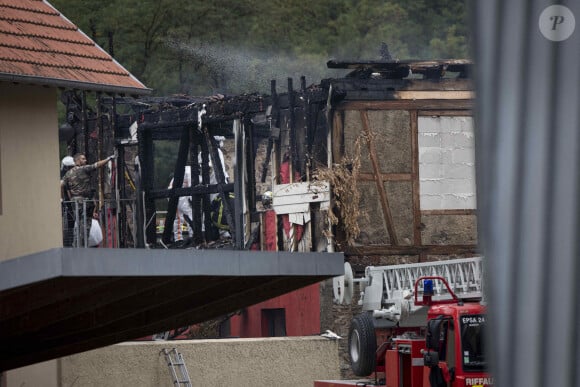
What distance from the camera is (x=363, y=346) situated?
16141mm

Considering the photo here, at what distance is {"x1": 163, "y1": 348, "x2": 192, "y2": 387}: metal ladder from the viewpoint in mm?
16828

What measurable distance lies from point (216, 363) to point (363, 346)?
8.80 feet

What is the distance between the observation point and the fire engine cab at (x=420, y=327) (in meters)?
13.6

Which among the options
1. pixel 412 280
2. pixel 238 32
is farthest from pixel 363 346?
pixel 238 32

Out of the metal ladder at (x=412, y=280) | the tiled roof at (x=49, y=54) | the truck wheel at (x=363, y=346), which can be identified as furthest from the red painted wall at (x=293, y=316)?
the tiled roof at (x=49, y=54)

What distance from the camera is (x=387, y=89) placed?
25.7 m

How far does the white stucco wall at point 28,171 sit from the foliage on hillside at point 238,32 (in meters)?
33.4

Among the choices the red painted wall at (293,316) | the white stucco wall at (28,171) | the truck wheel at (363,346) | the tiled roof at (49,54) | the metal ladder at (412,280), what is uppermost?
the tiled roof at (49,54)

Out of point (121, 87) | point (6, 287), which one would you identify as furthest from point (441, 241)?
point (6, 287)

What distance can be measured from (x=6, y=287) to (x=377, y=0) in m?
49.9

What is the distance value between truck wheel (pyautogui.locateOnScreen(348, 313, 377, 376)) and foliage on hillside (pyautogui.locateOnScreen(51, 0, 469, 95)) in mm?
32198

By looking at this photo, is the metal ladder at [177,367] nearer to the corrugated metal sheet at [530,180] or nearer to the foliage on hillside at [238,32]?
the corrugated metal sheet at [530,180]

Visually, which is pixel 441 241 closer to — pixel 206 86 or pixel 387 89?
pixel 387 89

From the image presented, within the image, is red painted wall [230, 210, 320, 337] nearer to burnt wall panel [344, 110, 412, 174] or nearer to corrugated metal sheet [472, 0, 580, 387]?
burnt wall panel [344, 110, 412, 174]
